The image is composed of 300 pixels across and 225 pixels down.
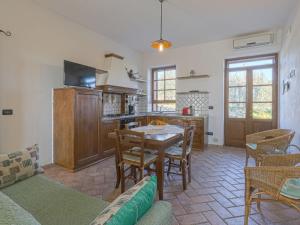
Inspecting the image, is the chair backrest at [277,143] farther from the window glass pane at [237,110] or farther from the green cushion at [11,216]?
the green cushion at [11,216]

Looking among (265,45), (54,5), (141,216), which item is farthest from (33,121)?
(265,45)

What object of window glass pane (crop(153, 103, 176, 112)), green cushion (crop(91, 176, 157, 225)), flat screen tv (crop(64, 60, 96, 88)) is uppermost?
flat screen tv (crop(64, 60, 96, 88))

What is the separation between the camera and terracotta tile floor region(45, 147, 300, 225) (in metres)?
1.90

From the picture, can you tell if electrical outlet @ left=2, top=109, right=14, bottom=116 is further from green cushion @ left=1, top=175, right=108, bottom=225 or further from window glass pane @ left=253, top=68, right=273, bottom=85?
window glass pane @ left=253, top=68, right=273, bottom=85

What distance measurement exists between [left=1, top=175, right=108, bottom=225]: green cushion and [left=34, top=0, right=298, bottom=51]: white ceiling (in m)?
3.00

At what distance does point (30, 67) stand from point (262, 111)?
5.18m

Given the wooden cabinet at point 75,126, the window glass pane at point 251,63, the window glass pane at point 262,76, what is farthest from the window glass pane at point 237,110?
the wooden cabinet at point 75,126

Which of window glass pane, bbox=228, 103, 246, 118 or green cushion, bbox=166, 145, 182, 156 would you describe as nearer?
green cushion, bbox=166, 145, 182, 156

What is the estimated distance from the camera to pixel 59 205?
1308 millimetres

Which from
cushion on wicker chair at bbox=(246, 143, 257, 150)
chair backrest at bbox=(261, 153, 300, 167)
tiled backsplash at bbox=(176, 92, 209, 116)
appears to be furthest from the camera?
tiled backsplash at bbox=(176, 92, 209, 116)

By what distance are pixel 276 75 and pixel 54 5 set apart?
5007mm

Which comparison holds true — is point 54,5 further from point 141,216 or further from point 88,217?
point 141,216

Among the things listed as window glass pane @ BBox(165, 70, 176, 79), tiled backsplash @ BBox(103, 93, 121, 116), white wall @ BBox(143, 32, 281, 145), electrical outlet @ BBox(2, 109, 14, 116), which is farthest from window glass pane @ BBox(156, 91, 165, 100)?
electrical outlet @ BBox(2, 109, 14, 116)

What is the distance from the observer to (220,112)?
5062mm
